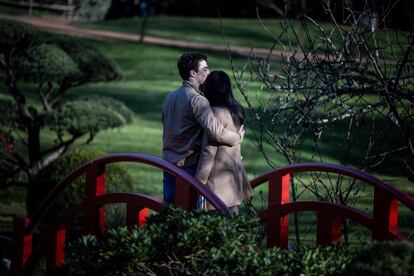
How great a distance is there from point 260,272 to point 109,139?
51.8 feet

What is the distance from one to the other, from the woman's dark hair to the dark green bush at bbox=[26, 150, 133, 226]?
565cm

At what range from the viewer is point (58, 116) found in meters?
12.4

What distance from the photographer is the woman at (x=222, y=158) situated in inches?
250

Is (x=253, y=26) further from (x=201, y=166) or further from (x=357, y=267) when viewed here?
(x=357, y=267)

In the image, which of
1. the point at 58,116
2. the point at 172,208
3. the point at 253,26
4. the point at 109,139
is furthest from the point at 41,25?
the point at 172,208

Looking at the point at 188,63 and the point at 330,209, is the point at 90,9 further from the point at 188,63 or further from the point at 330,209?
the point at 330,209

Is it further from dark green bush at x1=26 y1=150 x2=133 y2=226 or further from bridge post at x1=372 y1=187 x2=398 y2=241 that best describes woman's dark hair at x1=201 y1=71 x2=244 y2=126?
dark green bush at x1=26 y1=150 x2=133 y2=226

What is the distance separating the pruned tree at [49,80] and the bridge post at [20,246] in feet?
16.5

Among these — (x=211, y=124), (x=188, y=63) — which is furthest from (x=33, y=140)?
(x=211, y=124)

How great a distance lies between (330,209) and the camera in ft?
17.3

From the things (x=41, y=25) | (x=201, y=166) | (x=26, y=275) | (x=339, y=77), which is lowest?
(x=26, y=275)

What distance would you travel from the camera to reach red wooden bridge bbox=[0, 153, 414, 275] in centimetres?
486

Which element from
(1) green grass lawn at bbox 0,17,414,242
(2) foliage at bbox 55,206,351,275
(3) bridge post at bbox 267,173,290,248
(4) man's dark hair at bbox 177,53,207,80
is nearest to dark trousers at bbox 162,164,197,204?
(4) man's dark hair at bbox 177,53,207,80

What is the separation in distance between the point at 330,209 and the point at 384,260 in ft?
4.17
